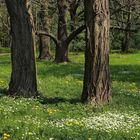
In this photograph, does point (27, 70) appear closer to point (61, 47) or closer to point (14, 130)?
point (14, 130)

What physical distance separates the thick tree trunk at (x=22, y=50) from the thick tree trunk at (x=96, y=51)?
238cm

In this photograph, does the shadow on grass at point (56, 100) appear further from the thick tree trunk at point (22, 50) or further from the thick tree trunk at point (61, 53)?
the thick tree trunk at point (61, 53)

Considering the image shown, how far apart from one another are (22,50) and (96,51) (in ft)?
9.89

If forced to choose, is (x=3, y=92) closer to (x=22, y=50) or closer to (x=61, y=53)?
(x=22, y=50)

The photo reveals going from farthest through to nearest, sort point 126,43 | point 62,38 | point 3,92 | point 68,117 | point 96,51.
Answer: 1. point 126,43
2. point 62,38
3. point 3,92
4. point 96,51
5. point 68,117

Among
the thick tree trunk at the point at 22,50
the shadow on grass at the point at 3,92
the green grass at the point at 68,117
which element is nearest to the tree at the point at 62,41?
the green grass at the point at 68,117

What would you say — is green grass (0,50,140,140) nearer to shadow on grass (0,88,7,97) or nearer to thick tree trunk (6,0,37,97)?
shadow on grass (0,88,7,97)

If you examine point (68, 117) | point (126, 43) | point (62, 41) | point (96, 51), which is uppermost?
point (96, 51)

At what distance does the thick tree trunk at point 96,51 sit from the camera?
13602mm

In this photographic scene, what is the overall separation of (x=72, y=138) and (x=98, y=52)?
4777mm

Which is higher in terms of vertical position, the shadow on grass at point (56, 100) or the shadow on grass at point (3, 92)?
the shadow on grass at point (3, 92)

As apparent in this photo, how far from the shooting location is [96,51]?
44.7 feet

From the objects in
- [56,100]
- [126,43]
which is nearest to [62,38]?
[56,100]

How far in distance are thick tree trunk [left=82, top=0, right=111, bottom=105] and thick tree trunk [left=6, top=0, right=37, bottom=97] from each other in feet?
7.81
